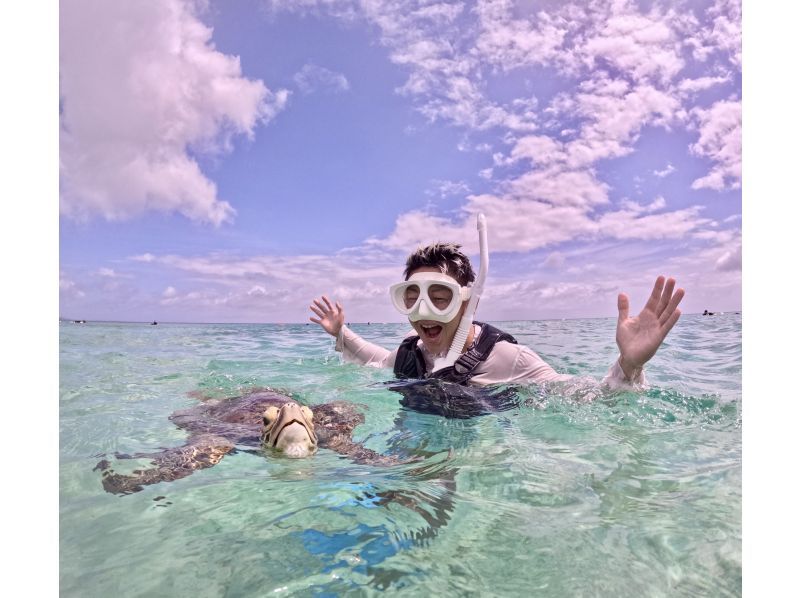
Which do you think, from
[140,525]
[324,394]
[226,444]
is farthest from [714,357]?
[140,525]

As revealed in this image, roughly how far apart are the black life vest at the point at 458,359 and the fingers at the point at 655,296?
60.0 inches

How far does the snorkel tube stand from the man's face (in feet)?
0.18

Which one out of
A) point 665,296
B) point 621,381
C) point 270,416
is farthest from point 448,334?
point 270,416

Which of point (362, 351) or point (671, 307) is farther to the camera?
point (362, 351)

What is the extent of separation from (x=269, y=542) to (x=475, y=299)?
313 centimetres

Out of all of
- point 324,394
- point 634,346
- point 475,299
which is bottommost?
point 324,394

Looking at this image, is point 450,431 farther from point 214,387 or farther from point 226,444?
point 214,387

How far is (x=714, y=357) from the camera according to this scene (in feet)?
28.5

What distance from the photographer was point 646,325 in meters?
3.18

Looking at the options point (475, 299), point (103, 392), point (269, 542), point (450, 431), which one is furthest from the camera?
point (103, 392)

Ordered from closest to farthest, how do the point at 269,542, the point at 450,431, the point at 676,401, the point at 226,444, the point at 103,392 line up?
the point at 269,542 < the point at 226,444 < the point at 450,431 < the point at 676,401 < the point at 103,392

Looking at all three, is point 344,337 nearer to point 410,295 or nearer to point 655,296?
point 410,295

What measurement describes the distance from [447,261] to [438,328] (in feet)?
2.19

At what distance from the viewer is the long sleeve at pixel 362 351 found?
538 centimetres
